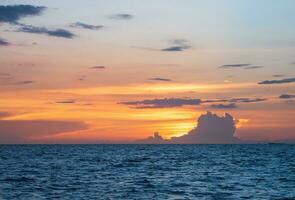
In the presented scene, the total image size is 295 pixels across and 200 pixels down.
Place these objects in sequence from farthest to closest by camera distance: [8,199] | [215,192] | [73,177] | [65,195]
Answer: [73,177] → [215,192] → [65,195] → [8,199]

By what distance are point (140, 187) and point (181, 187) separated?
431 centimetres

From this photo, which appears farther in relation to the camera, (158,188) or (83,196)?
(158,188)

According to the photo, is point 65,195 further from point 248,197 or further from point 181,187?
point 248,197

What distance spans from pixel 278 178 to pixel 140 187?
67.3 ft

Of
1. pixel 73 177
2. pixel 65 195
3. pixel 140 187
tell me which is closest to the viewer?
pixel 65 195

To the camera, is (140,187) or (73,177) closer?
(140,187)

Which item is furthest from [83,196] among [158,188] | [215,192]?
[215,192]

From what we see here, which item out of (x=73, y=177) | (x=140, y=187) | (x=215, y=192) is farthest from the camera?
A: (x=73, y=177)

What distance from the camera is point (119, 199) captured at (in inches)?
1571

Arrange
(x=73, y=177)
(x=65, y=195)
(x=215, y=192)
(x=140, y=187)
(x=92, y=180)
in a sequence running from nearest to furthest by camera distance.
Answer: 1. (x=65, y=195)
2. (x=215, y=192)
3. (x=140, y=187)
4. (x=92, y=180)
5. (x=73, y=177)

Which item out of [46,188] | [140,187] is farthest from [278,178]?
[46,188]

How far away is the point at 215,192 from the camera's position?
149 feet

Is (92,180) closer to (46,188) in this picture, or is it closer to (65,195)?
(46,188)

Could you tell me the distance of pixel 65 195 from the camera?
41906 millimetres
